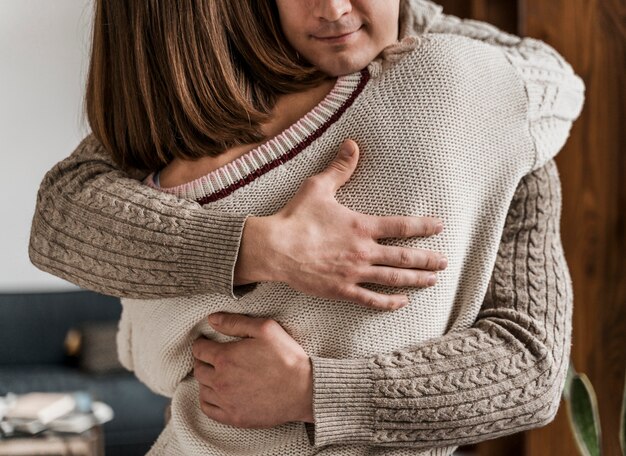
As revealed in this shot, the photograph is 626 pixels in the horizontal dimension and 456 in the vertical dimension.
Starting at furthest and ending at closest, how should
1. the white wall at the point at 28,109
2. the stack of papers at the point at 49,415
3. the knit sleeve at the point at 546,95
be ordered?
the stack of papers at the point at 49,415 < the white wall at the point at 28,109 < the knit sleeve at the point at 546,95

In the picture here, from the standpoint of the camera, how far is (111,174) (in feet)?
→ 3.81

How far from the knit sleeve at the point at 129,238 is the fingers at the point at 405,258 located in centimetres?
17

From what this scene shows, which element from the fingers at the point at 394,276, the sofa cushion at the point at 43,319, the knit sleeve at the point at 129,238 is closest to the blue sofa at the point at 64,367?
the sofa cushion at the point at 43,319

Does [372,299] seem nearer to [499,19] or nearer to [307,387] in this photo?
[307,387]

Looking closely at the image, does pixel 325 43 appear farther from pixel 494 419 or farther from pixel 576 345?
pixel 576 345

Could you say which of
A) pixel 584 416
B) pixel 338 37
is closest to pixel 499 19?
pixel 584 416

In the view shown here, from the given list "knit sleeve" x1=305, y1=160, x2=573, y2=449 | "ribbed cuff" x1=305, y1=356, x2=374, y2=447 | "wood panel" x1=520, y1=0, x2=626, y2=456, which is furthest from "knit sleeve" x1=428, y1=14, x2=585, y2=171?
"wood panel" x1=520, y1=0, x2=626, y2=456

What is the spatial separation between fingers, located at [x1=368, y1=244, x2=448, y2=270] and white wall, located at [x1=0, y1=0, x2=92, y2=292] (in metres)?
1.51

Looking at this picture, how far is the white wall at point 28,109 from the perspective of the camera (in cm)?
245

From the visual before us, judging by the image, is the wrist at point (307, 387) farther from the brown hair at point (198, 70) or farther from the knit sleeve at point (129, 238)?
the brown hair at point (198, 70)

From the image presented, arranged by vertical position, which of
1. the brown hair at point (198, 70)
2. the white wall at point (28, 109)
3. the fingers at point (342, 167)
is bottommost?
the white wall at point (28, 109)

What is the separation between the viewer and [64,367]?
17.0ft

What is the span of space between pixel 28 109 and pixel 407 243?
2912 mm

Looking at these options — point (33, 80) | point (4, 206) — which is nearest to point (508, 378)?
point (33, 80)
